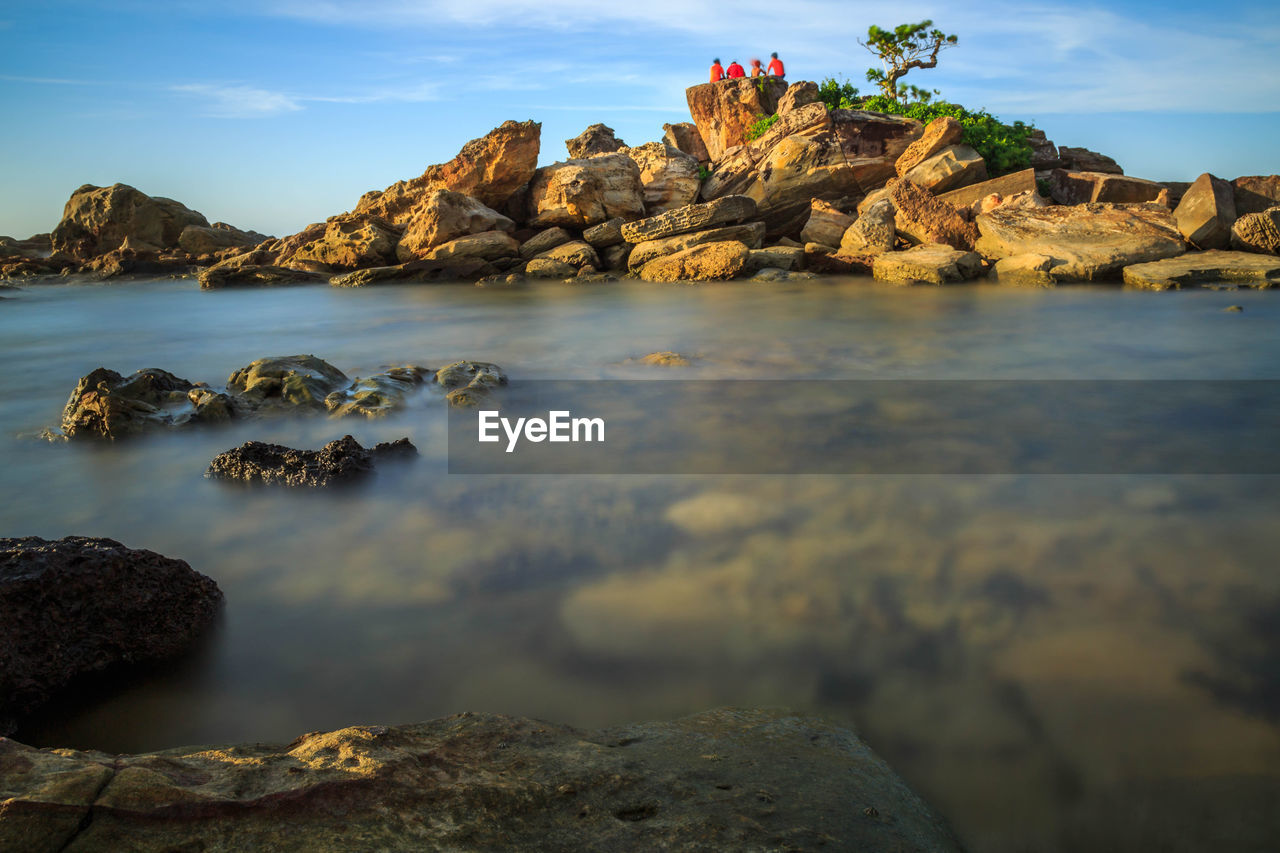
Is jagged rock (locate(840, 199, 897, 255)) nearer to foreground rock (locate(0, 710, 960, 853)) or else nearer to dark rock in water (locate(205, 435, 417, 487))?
dark rock in water (locate(205, 435, 417, 487))

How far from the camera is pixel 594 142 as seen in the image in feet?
95.7

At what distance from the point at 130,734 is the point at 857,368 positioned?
649cm

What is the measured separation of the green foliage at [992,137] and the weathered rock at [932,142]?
128 centimetres

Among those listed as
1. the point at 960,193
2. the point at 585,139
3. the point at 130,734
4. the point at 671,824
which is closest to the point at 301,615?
the point at 130,734

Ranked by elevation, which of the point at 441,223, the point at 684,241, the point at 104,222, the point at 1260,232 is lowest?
the point at 1260,232

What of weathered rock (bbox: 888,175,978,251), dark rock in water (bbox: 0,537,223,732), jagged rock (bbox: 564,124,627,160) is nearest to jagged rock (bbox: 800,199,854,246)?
weathered rock (bbox: 888,175,978,251)

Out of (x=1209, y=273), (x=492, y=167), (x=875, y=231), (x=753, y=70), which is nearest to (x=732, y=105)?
(x=753, y=70)

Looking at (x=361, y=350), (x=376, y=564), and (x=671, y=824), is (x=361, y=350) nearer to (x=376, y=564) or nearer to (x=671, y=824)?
(x=376, y=564)

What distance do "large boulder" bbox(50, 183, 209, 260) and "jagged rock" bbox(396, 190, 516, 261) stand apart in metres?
12.7

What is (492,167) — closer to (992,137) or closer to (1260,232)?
(992,137)

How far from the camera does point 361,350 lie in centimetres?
954

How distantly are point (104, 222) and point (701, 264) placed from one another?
22.5 m

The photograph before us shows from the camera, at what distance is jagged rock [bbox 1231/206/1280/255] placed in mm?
13641

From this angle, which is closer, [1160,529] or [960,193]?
[1160,529]
